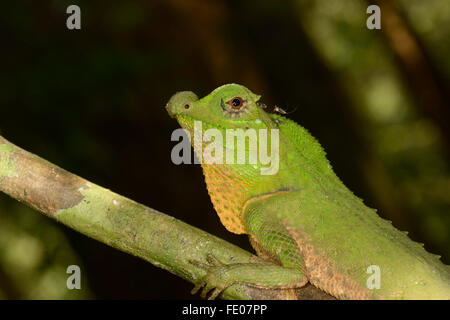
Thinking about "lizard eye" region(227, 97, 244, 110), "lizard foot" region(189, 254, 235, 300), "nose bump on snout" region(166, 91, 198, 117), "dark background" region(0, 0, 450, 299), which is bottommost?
"lizard foot" region(189, 254, 235, 300)

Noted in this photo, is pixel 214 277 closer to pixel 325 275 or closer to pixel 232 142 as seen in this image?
pixel 325 275

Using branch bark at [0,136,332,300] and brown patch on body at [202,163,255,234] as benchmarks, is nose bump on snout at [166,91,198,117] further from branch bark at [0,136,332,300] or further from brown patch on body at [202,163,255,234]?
branch bark at [0,136,332,300]

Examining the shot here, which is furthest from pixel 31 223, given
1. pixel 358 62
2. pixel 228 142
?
pixel 358 62

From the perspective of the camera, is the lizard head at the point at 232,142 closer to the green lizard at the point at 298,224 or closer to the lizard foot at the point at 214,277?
the green lizard at the point at 298,224

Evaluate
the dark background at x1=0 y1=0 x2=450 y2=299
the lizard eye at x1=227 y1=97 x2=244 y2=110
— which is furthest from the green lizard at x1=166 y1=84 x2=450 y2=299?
the dark background at x1=0 y1=0 x2=450 y2=299

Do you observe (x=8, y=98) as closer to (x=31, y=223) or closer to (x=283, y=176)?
(x=31, y=223)

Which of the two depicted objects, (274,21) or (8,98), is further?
(274,21)
